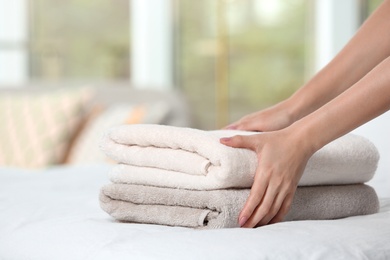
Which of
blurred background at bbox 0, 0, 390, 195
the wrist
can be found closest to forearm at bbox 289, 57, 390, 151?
the wrist

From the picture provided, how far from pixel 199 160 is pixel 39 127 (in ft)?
9.96

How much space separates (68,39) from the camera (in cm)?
597

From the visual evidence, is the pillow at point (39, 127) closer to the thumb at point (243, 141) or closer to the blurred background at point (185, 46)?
the blurred background at point (185, 46)

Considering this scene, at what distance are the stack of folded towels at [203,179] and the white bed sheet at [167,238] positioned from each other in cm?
4

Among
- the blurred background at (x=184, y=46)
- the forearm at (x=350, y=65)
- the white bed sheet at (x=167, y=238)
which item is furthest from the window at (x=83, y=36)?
the white bed sheet at (x=167, y=238)

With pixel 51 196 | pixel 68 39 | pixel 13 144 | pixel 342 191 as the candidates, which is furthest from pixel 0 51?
pixel 342 191

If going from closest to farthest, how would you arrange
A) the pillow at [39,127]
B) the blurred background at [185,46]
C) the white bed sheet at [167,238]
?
the white bed sheet at [167,238] < the pillow at [39,127] < the blurred background at [185,46]

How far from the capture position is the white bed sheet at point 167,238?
1127mm

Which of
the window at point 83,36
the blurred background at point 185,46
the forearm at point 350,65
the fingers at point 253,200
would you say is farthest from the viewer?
the window at point 83,36

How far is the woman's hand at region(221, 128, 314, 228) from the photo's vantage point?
1.30 metres

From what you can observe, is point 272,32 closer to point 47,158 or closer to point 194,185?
→ point 47,158

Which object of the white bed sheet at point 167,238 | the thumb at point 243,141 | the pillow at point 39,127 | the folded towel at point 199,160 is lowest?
the pillow at point 39,127

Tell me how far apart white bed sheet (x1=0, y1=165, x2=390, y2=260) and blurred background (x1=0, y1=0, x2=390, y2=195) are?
12.6ft

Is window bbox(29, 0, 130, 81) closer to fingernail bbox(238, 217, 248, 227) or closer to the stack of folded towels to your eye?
the stack of folded towels
